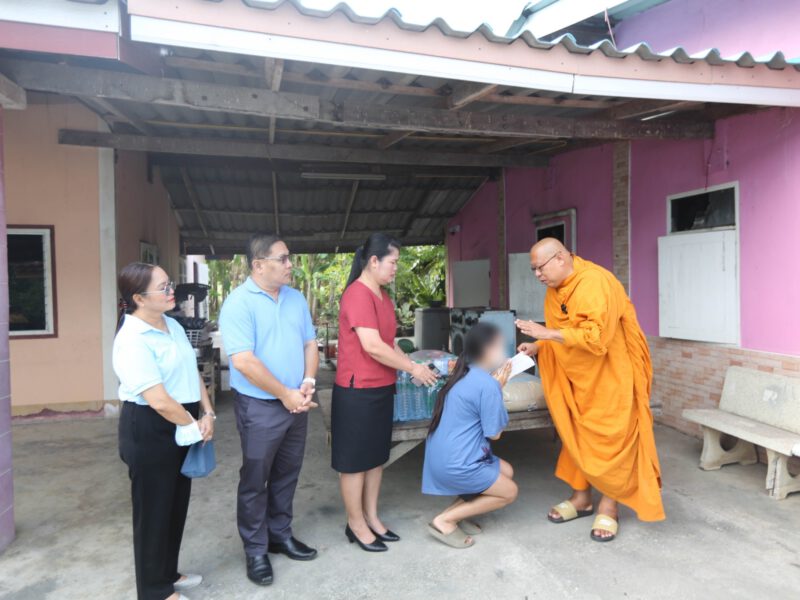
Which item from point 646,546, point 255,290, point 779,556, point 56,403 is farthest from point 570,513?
point 56,403

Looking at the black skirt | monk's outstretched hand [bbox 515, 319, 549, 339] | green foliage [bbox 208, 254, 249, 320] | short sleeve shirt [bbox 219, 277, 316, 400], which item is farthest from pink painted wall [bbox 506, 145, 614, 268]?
green foliage [bbox 208, 254, 249, 320]

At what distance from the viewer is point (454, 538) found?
314cm

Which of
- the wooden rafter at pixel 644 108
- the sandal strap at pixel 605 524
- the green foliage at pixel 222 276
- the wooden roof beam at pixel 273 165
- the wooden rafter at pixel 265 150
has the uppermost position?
the wooden roof beam at pixel 273 165

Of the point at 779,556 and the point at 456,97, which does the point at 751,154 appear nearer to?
the point at 456,97

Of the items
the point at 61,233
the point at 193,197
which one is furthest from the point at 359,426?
the point at 193,197

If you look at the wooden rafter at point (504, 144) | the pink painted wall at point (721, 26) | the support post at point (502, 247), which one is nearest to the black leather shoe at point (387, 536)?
the wooden rafter at point (504, 144)

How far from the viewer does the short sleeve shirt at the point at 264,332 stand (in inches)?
103

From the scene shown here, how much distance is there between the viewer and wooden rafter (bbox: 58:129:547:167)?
18.7 ft

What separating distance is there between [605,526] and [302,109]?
3.53m

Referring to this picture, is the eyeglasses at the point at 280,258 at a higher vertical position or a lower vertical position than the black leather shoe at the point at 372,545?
higher

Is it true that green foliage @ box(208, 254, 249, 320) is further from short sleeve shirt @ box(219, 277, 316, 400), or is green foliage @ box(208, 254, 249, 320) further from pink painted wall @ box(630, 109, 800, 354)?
short sleeve shirt @ box(219, 277, 316, 400)

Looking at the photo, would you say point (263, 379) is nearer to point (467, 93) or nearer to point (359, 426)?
point (359, 426)

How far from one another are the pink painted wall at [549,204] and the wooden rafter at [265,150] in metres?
0.70

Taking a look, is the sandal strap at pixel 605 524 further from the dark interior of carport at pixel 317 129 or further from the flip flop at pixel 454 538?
the dark interior of carport at pixel 317 129
